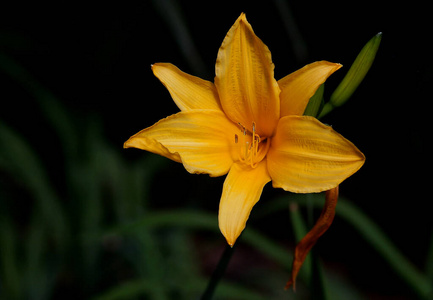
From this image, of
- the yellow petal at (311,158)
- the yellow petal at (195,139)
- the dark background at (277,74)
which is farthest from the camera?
the dark background at (277,74)

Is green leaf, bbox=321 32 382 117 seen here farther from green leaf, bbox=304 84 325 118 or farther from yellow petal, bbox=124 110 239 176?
yellow petal, bbox=124 110 239 176

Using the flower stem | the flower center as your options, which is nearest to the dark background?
the flower center

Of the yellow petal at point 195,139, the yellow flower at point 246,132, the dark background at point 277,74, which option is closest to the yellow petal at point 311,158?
the yellow flower at point 246,132

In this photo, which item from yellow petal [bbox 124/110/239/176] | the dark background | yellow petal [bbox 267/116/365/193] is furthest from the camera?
the dark background

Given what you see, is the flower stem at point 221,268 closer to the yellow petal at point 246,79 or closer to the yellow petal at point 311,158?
the yellow petal at point 311,158

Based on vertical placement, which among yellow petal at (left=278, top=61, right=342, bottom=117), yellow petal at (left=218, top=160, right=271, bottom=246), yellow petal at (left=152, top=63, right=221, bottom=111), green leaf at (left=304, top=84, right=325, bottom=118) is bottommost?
yellow petal at (left=218, top=160, right=271, bottom=246)

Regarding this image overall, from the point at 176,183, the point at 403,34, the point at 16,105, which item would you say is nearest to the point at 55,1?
the point at 16,105

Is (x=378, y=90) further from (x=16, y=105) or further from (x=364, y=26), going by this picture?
(x=16, y=105)

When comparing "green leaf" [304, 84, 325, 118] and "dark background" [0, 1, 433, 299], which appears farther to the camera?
"dark background" [0, 1, 433, 299]
